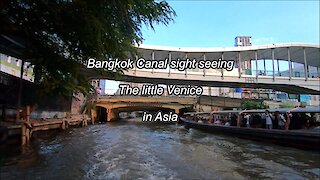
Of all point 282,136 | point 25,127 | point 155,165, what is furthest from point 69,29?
point 282,136

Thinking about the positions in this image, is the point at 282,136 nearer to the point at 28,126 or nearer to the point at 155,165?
the point at 155,165

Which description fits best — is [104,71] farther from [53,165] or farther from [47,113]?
[47,113]

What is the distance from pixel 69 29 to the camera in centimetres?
513

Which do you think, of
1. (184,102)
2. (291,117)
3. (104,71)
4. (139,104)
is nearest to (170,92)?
(184,102)

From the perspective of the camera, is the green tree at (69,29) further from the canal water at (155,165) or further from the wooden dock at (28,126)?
the wooden dock at (28,126)

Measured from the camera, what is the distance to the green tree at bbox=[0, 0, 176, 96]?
15.7 feet

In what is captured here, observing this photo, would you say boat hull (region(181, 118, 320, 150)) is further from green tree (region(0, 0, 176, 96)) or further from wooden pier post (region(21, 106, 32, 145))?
wooden pier post (region(21, 106, 32, 145))

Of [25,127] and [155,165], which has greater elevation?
[25,127]

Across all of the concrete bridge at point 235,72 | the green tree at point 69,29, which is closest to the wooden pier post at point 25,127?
the green tree at point 69,29

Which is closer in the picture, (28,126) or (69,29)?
(69,29)

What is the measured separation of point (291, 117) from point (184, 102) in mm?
30395

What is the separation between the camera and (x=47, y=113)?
69.4 ft

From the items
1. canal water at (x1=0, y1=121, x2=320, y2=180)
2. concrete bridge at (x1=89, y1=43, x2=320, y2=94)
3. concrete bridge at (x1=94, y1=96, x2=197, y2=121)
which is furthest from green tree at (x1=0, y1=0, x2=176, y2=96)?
concrete bridge at (x1=94, y1=96, x2=197, y2=121)

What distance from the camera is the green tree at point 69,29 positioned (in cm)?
479
